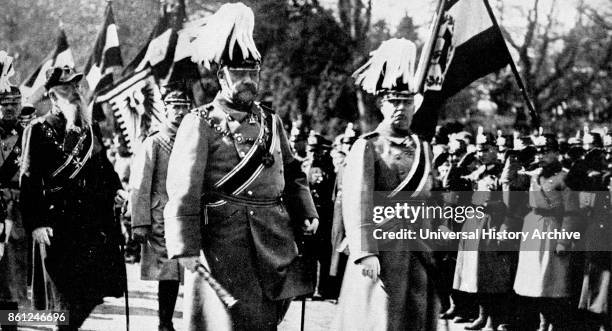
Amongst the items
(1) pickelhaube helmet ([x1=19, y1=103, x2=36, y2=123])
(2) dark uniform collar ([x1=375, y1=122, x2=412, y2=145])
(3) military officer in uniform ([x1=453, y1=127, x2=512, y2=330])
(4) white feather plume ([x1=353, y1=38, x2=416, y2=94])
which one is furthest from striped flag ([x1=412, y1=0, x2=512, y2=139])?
(1) pickelhaube helmet ([x1=19, y1=103, x2=36, y2=123])

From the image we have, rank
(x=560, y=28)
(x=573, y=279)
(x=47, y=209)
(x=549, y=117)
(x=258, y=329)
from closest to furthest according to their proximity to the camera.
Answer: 1. (x=258, y=329)
2. (x=47, y=209)
3. (x=573, y=279)
4. (x=560, y=28)
5. (x=549, y=117)

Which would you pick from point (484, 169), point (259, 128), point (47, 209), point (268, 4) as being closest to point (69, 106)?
point (47, 209)

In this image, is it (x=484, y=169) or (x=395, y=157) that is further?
(x=484, y=169)

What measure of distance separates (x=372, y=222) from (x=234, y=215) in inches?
33.0

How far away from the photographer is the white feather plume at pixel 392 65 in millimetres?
4738

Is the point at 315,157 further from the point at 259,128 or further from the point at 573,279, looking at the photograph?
the point at 259,128

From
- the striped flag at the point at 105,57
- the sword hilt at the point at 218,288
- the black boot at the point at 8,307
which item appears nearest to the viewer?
the sword hilt at the point at 218,288

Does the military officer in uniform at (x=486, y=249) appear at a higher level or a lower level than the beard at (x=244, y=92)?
lower

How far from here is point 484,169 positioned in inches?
267

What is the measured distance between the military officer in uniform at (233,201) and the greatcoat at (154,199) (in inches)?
84.3

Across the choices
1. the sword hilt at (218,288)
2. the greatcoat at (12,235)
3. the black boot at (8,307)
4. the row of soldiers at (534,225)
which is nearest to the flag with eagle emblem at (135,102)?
the greatcoat at (12,235)

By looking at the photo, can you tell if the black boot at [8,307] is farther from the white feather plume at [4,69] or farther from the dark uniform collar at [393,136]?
the dark uniform collar at [393,136]

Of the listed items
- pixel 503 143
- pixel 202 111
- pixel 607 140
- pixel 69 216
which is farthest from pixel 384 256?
pixel 503 143

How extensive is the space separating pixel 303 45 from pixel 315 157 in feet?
6.96
